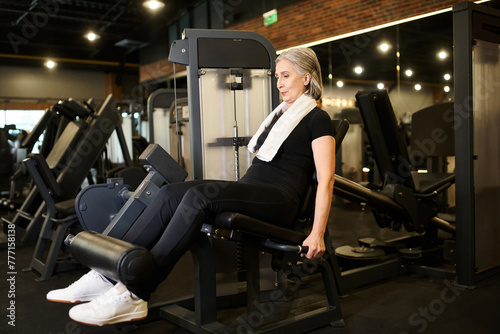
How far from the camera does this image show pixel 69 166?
13.2ft

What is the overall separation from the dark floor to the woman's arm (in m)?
0.54

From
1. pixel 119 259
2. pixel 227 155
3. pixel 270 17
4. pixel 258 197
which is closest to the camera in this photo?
pixel 119 259

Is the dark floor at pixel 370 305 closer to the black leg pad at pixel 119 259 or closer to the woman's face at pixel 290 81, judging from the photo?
the black leg pad at pixel 119 259

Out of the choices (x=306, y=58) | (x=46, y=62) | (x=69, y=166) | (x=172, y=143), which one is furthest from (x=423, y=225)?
(x=46, y=62)

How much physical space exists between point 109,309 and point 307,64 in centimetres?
132

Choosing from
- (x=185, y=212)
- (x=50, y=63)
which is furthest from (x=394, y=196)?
(x=50, y=63)

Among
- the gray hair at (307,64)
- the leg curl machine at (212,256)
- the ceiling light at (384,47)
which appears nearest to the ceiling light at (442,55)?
the ceiling light at (384,47)

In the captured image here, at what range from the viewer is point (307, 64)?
2102 mm

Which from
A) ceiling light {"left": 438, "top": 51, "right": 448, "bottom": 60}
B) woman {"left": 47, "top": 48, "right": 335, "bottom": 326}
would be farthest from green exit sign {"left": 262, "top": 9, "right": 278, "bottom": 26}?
woman {"left": 47, "top": 48, "right": 335, "bottom": 326}

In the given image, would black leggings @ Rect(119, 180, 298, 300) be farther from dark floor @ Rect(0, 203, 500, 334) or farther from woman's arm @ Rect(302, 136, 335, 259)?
dark floor @ Rect(0, 203, 500, 334)

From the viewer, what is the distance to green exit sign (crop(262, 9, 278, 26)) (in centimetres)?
720

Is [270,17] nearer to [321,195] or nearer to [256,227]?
[321,195]

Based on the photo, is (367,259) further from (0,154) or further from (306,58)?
(0,154)

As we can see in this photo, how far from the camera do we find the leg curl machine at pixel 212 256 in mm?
1565
